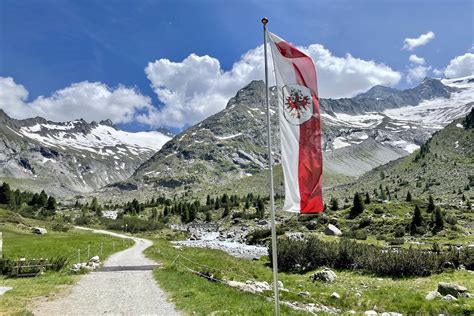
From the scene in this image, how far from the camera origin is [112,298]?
71.1 feet

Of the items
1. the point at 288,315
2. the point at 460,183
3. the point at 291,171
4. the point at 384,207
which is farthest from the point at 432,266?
the point at 460,183

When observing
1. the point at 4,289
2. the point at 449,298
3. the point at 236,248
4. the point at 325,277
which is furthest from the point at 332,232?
the point at 4,289

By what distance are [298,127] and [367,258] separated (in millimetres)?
26229

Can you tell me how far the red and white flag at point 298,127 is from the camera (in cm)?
1334

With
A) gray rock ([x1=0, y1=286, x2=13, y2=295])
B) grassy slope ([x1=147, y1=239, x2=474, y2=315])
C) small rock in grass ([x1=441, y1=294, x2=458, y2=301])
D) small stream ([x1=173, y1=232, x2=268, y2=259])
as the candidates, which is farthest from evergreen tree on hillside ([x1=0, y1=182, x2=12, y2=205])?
small rock in grass ([x1=441, y1=294, x2=458, y2=301])

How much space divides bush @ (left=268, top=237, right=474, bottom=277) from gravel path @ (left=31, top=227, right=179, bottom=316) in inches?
670

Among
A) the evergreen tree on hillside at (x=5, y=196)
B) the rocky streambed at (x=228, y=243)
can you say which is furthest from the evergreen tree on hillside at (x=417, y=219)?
the evergreen tree on hillside at (x=5, y=196)

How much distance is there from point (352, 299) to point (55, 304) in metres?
16.4

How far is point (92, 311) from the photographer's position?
61.0 ft

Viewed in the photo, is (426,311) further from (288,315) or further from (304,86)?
(304,86)

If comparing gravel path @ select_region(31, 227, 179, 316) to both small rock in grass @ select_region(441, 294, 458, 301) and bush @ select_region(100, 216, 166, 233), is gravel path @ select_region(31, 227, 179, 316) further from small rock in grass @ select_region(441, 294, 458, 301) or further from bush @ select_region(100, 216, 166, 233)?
bush @ select_region(100, 216, 166, 233)

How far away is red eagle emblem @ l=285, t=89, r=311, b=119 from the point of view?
13.7 meters

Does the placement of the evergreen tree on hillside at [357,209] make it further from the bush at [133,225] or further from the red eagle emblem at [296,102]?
the red eagle emblem at [296,102]

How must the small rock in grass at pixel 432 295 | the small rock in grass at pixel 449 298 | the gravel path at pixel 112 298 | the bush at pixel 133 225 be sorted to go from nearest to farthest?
the gravel path at pixel 112 298, the small rock in grass at pixel 449 298, the small rock in grass at pixel 432 295, the bush at pixel 133 225
